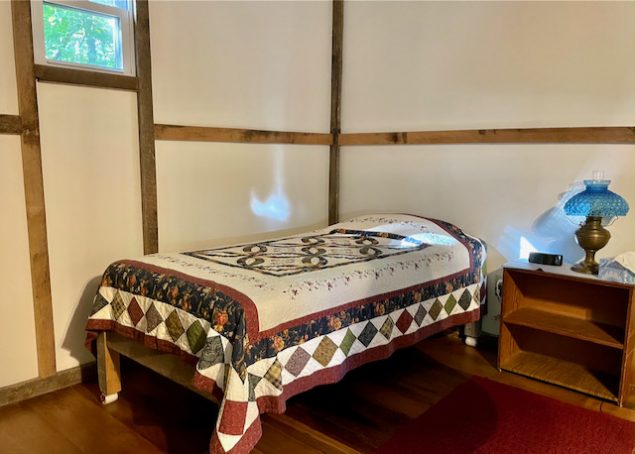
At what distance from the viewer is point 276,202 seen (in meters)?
3.56

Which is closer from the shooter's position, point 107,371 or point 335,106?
point 107,371

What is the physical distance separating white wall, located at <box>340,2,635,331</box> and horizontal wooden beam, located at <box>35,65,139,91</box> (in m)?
1.71

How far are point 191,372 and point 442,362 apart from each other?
1521 millimetres

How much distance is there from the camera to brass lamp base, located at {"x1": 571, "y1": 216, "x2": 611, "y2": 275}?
253 centimetres

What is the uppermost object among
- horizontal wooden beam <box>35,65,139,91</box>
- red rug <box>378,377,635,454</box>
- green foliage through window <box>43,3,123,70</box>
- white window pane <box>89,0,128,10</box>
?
white window pane <box>89,0,128,10</box>

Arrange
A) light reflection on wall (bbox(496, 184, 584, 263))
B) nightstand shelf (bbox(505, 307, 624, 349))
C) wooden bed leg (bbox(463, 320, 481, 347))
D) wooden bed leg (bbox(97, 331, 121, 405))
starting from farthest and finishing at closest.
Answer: wooden bed leg (bbox(463, 320, 481, 347)) → light reflection on wall (bbox(496, 184, 584, 263)) → nightstand shelf (bbox(505, 307, 624, 349)) → wooden bed leg (bbox(97, 331, 121, 405))

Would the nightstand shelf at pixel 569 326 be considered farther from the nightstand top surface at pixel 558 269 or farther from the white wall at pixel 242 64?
the white wall at pixel 242 64

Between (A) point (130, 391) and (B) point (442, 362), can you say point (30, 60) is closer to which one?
(A) point (130, 391)

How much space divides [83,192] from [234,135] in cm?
100

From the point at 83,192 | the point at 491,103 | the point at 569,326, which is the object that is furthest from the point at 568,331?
the point at 83,192

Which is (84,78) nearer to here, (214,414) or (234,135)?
(234,135)

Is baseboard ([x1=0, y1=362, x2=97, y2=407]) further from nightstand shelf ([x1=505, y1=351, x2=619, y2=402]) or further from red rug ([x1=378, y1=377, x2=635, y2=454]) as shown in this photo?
nightstand shelf ([x1=505, y1=351, x2=619, y2=402])

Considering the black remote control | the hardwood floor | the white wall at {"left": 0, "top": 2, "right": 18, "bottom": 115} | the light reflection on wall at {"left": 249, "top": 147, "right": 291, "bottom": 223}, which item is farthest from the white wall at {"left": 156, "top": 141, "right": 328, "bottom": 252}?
the black remote control

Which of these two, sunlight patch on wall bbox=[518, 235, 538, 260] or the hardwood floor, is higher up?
sunlight patch on wall bbox=[518, 235, 538, 260]
